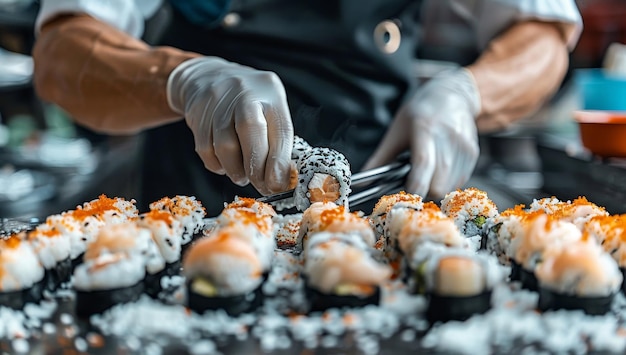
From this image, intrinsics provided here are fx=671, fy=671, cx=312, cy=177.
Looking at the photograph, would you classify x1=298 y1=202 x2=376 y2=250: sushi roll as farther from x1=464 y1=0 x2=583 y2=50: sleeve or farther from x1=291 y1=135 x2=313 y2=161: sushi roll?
x1=464 y1=0 x2=583 y2=50: sleeve

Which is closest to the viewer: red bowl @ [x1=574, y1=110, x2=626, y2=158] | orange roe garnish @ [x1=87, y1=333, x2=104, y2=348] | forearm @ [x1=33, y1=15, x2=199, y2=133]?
orange roe garnish @ [x1=87, y1=333, x2=104, y2=348]

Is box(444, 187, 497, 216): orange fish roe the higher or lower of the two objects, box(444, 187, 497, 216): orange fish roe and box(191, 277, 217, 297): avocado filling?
the higher

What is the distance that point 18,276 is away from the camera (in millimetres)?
952

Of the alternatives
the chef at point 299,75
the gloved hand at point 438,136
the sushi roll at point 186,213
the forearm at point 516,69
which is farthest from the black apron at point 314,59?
the sushi roll at point 186,213

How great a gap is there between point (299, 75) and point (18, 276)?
1160 mm

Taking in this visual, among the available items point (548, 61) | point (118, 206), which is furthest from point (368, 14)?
point (118, 206)

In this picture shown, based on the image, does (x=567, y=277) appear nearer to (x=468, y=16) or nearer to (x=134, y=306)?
(x=134, y=306)

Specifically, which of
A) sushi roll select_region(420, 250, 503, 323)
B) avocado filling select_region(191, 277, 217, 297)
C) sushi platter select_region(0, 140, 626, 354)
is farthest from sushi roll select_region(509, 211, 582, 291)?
avocado filling select_region(191, 277, 217, 297)

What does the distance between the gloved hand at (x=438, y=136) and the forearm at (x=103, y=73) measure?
0.61 m

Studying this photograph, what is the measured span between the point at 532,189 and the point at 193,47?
1579 millimetres

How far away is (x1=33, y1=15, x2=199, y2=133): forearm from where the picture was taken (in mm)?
1738

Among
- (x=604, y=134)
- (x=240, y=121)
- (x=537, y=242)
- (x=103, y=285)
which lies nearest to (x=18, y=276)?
(x=103, y=285)

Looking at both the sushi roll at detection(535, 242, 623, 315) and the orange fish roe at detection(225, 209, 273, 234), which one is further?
the orange fish roe at detection(225, 209, 273, 234)

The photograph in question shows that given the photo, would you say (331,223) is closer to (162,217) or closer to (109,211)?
(162,217)
